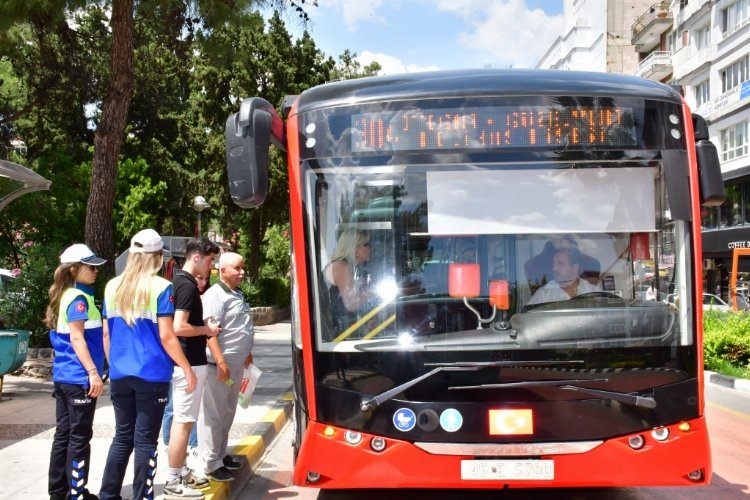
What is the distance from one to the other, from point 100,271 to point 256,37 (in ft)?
66.0

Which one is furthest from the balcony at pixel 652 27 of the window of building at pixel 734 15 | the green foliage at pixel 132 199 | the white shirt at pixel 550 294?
the white shirt at pixel 550 294

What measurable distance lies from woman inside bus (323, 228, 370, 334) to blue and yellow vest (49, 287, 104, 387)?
5.03 ft

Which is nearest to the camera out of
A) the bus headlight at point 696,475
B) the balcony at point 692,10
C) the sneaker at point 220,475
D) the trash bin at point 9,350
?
the bus headlight at point 696,475

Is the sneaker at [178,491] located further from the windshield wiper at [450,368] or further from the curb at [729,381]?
the curb at [729,381]

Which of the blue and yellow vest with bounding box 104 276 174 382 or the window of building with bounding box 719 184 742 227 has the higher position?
the window of building with bounding box 719 184 742 227

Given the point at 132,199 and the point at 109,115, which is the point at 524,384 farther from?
the point at 132,199

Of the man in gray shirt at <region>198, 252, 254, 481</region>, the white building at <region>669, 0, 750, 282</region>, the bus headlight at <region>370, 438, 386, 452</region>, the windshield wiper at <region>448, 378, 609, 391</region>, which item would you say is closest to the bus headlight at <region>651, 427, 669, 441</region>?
the windshield wiper at <region>448, 378, 609, 391</region>

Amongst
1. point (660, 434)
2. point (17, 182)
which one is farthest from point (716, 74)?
point (660, 434)

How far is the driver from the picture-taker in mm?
4680

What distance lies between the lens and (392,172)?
480 cm

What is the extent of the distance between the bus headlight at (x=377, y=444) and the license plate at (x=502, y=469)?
18.2 inches

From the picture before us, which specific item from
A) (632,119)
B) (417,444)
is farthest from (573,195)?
(417,444)

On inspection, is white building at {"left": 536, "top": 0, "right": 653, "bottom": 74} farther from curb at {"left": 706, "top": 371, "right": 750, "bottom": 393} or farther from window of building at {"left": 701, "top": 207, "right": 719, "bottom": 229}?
curb at {"left": 706, "top": 371, "right": 750, "bottom": 393}

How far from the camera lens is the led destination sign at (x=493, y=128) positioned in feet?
15.8
